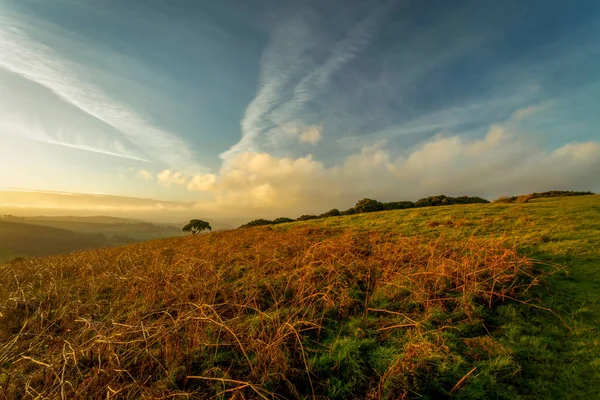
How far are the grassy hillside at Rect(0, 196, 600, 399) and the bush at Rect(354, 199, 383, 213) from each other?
88.5ft

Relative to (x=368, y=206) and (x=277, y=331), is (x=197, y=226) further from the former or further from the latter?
(x=277, y=331)

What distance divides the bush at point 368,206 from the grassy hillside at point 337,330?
2697 centimetres

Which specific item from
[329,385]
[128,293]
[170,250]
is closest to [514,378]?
[329,385]

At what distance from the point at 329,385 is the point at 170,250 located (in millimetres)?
18279

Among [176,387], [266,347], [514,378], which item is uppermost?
[266,347]

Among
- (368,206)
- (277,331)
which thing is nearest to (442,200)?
(368,206)

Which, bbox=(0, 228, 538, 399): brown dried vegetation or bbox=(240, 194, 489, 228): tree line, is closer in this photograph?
bbox=(0, 228, 538, 399): brown dried vegetation

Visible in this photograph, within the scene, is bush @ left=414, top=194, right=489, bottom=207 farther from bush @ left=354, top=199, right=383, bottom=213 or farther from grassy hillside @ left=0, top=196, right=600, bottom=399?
grassy hillside @ left=0, top=196, right=600, bottom=399

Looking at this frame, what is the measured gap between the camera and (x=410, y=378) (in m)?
5.19

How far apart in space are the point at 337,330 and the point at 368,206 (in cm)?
3550

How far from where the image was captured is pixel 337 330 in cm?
713

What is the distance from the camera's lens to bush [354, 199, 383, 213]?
133 feet

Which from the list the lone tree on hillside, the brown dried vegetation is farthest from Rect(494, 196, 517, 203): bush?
the lone tree on hillside

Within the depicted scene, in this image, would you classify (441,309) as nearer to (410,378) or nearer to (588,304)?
(410,378)
